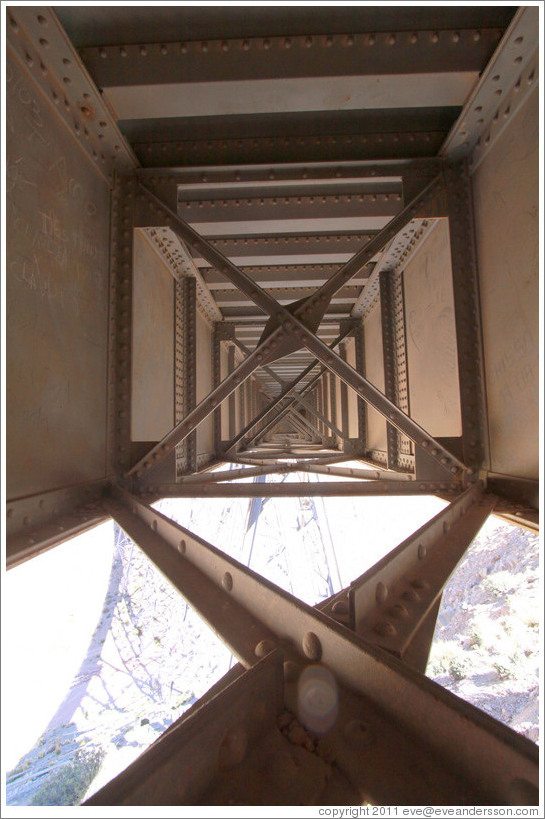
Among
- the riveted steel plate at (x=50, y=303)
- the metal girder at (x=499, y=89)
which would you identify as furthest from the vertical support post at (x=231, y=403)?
the metal girder at (x=499, y=89)

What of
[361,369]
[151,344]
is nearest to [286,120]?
[151,344]

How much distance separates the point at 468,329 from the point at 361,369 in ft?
14.0

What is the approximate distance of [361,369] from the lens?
7.46 meters

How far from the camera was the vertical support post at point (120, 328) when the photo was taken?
10.6 feet

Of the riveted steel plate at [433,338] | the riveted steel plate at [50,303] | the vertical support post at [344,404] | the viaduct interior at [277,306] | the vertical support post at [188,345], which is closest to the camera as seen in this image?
the viaduct interior at [277,306]

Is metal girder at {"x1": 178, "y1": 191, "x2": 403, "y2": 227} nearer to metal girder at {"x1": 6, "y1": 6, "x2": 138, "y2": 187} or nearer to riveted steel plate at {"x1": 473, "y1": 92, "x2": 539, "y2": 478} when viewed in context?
metal girder at {"x1": 6, "y1": 6, "x2": 138, "y2": 187}

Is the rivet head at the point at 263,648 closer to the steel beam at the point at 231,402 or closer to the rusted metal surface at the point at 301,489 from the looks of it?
the rusted metal surface at the point at 301,489

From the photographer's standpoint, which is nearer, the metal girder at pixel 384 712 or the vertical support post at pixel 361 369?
the metal girder at pixel 384 712

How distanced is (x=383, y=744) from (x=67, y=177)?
3.46 m

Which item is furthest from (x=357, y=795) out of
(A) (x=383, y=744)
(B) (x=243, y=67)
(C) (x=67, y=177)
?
(B) (x=243, y=67)

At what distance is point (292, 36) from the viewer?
8.22 feet

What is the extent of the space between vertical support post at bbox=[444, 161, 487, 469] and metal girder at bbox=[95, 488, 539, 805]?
8.02 ft

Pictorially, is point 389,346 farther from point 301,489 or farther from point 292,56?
point 292,56

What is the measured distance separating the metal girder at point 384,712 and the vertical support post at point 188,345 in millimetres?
3824
